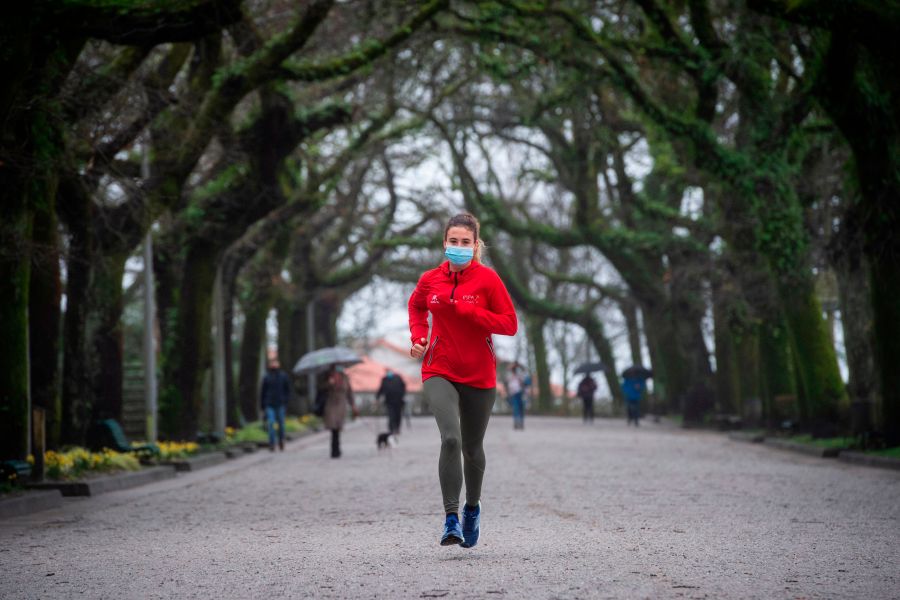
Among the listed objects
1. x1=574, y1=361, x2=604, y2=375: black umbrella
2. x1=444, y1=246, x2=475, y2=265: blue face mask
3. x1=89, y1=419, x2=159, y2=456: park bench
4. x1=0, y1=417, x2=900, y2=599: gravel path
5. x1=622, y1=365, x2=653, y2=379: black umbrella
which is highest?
x1=574, y1=361, x2=604, y2=375: black umbrella

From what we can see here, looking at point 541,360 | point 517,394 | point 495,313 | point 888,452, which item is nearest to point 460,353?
point 495,313

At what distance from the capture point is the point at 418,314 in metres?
7.74

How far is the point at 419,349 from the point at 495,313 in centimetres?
51

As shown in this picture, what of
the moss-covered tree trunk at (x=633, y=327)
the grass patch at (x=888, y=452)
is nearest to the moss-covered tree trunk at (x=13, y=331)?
the grass patch at (x=888, y=452)

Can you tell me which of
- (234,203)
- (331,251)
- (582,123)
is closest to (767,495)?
(234,203)

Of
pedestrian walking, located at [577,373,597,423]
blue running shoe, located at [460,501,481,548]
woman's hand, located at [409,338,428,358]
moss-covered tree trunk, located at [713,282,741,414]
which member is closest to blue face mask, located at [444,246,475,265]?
woman's hand, located at [409,338,428,358]

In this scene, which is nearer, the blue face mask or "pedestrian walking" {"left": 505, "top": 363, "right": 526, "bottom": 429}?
the blue face mask

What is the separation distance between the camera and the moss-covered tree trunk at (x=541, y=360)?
194 ft

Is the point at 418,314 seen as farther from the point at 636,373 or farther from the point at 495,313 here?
the point at 636,373

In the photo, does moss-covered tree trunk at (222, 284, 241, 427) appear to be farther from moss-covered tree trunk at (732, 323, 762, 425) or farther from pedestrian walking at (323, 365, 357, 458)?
moss-covered tree trunk at (732, 323, 762, 425)

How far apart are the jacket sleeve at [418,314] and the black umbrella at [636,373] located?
3633 centimetres

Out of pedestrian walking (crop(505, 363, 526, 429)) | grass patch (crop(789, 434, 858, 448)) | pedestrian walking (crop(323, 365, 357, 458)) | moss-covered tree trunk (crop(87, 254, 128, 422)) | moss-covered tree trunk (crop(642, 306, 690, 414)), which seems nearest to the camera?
moss-covered tree trunk (crop(87, 254, 128, 422))

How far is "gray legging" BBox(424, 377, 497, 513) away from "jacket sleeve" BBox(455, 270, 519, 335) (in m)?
0.39

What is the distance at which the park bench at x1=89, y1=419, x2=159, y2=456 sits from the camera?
18.6 meters
